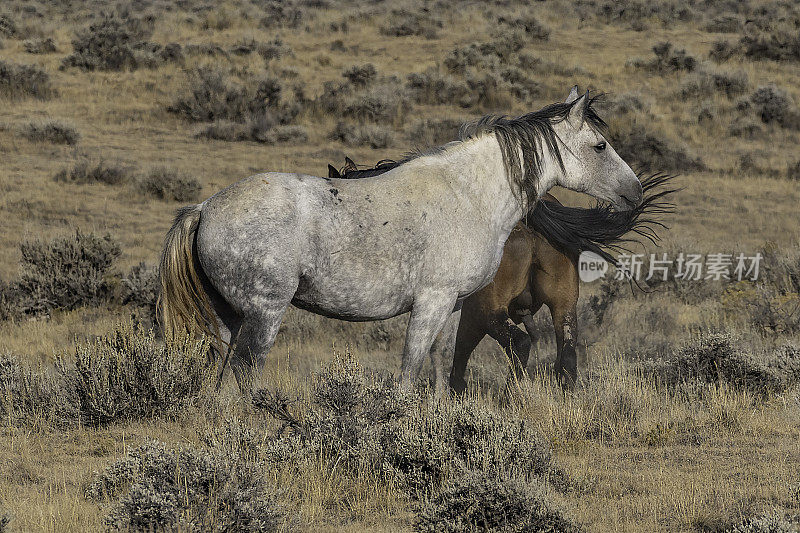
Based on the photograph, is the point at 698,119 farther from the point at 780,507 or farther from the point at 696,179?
the point at 780,507

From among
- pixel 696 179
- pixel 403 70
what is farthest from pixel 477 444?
pixel 403 70

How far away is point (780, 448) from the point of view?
17.8 feet

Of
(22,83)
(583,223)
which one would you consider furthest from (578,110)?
(22,83)

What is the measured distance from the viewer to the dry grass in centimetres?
452

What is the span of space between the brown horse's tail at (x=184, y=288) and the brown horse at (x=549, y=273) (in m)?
1.74

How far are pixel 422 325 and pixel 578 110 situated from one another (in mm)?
1808

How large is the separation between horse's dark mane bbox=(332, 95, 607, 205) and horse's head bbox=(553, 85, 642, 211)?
3cm

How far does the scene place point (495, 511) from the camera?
150 inches

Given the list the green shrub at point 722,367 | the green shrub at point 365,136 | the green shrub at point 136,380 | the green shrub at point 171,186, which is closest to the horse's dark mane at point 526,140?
the green shrub at point 136,380

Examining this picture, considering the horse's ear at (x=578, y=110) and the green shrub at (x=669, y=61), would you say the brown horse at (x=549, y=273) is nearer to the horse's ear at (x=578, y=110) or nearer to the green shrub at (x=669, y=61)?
the horse's ear at (x=578, y=110)

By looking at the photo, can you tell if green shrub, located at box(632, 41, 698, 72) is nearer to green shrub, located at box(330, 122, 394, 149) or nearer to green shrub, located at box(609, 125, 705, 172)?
green shrub, located at box(609, 125, 705, 172)

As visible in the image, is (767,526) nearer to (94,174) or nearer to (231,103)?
(94,174)

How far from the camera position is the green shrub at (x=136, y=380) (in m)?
5.57

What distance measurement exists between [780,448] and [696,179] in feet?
46.2
